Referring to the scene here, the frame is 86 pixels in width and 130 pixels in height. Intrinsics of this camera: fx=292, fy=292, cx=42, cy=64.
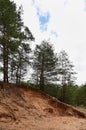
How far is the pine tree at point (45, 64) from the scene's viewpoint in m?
45.7

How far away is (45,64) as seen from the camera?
151 ft

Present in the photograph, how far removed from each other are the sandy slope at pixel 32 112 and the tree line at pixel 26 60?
4360 millimetres

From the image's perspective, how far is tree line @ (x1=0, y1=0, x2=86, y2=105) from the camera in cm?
3030

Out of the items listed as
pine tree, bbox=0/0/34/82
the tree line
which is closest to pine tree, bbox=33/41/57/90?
the tree line

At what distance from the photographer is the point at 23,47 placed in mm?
37375

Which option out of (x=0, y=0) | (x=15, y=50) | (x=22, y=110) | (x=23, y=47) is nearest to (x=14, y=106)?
(x=22, y=110)

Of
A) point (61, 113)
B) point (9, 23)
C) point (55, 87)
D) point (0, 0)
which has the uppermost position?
point (0, 0)

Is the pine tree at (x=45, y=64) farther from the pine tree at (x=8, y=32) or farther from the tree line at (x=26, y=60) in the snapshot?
the pine tree at (x=8, y=32)

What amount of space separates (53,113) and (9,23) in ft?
33.5

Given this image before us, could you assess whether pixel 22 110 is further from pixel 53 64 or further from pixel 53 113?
pixel 53 64

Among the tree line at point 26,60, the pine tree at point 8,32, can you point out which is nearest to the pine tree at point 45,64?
the tree line at point 26,60

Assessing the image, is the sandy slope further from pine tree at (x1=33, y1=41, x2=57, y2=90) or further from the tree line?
pine tree at (x1=33, y1=41, x2=57, y2=90)

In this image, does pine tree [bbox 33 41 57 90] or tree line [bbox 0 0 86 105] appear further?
pine tree [bbox 33 41 57 90]

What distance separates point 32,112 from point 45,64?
21031 mm
